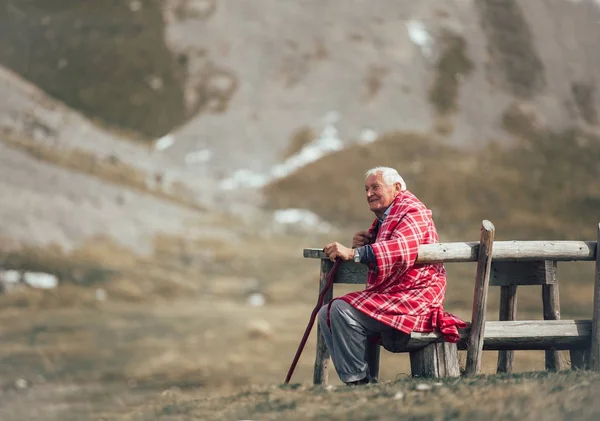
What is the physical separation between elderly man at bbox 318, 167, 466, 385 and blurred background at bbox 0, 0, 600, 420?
15.2 meters

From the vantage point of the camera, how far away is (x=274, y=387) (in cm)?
794

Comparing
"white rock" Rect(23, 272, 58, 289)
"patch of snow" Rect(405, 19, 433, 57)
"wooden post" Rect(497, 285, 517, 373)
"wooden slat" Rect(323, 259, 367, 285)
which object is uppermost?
"patch of snow" Rect(405, 19, 433, 57)

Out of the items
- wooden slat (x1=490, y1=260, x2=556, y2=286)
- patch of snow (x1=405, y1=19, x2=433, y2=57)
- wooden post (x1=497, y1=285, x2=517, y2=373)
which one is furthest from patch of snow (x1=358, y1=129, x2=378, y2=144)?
wooden slat (x1=490, y1=260, x2=556, y2=286)

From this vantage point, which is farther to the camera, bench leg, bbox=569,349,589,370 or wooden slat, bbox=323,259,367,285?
bench leg, bbox=569,349,589,370

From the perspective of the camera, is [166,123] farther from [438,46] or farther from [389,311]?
[389,311]

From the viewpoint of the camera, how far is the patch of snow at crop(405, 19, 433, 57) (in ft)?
149

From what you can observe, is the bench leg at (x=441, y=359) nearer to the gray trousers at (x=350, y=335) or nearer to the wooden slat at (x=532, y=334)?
the wooden slat at (x=532, y=334)

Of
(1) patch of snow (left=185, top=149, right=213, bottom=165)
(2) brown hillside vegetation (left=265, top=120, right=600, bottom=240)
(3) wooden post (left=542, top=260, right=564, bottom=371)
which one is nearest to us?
(3) wooden post (left=542, top=260, right=564, bottom=371)

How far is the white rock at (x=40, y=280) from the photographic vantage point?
98.1 ft

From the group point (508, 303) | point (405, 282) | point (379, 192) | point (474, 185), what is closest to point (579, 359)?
point (508, 303)

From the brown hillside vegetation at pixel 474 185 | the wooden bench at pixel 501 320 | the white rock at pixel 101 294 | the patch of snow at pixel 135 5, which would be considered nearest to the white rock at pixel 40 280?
the white rock at pixel 101 294

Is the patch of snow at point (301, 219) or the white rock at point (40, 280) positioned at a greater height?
the patch of snow at point (301, 219)

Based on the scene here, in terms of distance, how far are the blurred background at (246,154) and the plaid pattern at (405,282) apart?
15262 mm

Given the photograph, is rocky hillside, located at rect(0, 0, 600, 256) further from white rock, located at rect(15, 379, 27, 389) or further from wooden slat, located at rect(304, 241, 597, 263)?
wooden slat, located at rect(304, 241, 597, 263)
